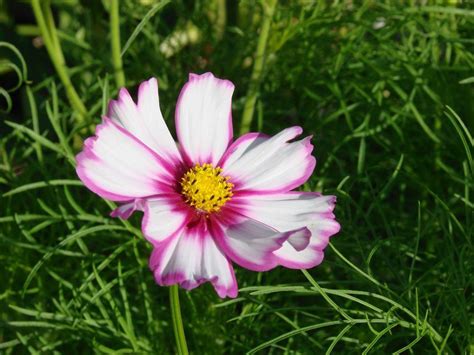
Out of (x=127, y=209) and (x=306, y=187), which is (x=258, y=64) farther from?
(x=127, y=209)

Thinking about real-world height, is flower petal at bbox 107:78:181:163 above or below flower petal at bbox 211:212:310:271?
above

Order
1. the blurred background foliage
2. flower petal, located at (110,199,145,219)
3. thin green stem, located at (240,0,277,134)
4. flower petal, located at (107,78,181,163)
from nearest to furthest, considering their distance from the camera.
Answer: flower petal, located at (110,199,145,219) < flower petal, located at (107,78,181,163) < the blurred background foliage < thin green stem, located at (240,0,277,134)

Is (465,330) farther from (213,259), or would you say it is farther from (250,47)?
(250,47)

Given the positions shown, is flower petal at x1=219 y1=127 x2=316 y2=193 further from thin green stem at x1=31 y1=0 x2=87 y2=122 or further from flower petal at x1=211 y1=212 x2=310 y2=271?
thin green stem at x1=31 y1=0 x2=87 y2=122

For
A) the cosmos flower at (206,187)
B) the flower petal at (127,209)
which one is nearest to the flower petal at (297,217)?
the cosmos flower at (206,187)

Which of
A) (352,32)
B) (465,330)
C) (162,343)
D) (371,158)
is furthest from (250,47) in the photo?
(465,330)

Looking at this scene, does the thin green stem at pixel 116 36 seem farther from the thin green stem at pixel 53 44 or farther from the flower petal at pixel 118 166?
the flower petal at pixel 118 166

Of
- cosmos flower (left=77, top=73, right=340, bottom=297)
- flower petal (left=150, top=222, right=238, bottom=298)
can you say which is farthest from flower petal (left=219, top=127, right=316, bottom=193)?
flower petal (left=150, top=222, right=238, bottom=298)

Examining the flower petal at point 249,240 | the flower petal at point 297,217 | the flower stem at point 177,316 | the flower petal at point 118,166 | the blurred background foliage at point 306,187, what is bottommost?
the blurred background foliage at point 306,187
